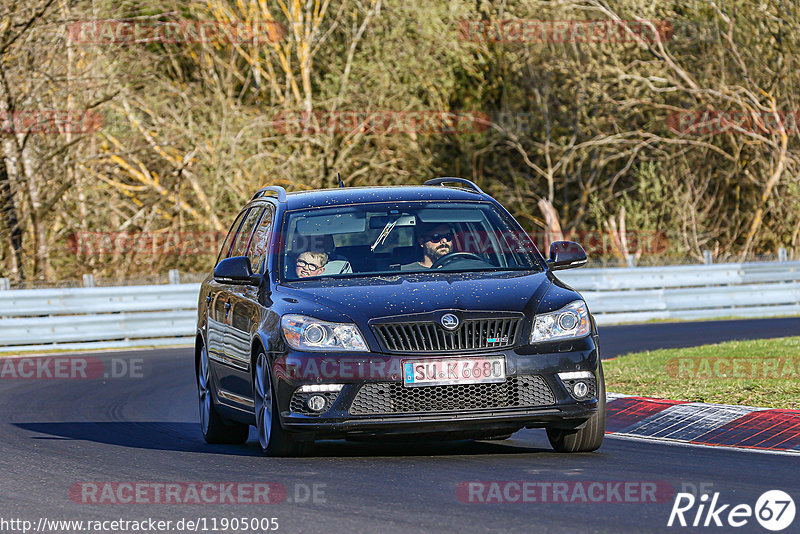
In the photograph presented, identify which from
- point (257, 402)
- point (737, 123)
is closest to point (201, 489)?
point (257, 402)

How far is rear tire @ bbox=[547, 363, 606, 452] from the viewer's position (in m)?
8.23

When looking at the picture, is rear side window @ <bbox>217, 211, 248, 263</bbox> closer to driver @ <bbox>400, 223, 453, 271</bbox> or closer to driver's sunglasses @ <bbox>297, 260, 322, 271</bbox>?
driver's sunglasses @ <bbox>297, 260, 322, 271</bbox>

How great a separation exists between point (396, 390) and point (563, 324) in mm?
1083

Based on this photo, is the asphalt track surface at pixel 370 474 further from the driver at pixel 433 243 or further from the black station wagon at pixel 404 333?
the driver at pixel 433 243

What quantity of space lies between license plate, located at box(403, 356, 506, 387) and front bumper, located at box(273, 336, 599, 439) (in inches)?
1.8

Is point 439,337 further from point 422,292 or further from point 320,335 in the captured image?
point 320,335

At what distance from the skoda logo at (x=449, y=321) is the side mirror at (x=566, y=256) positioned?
55.1 inches

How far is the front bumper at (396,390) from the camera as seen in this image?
783 centimetres

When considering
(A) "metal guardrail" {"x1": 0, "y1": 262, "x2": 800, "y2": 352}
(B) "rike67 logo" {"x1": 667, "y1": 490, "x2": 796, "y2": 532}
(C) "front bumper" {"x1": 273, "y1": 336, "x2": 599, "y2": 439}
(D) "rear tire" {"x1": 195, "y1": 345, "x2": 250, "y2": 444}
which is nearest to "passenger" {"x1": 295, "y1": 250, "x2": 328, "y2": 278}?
(C) "front bumper" {"x1": 273, "y1": 336, "x2": 599, "y2": 439}

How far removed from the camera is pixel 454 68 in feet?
116

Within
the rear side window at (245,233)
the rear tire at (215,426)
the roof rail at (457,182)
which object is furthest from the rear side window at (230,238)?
the roof rail at (457,182)

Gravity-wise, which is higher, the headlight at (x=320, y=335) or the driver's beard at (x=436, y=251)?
the driver's beard at (x=436, y=251)

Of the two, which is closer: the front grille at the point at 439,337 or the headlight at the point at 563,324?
the front grille at the point at 439,337

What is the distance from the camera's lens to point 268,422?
27.6ft
